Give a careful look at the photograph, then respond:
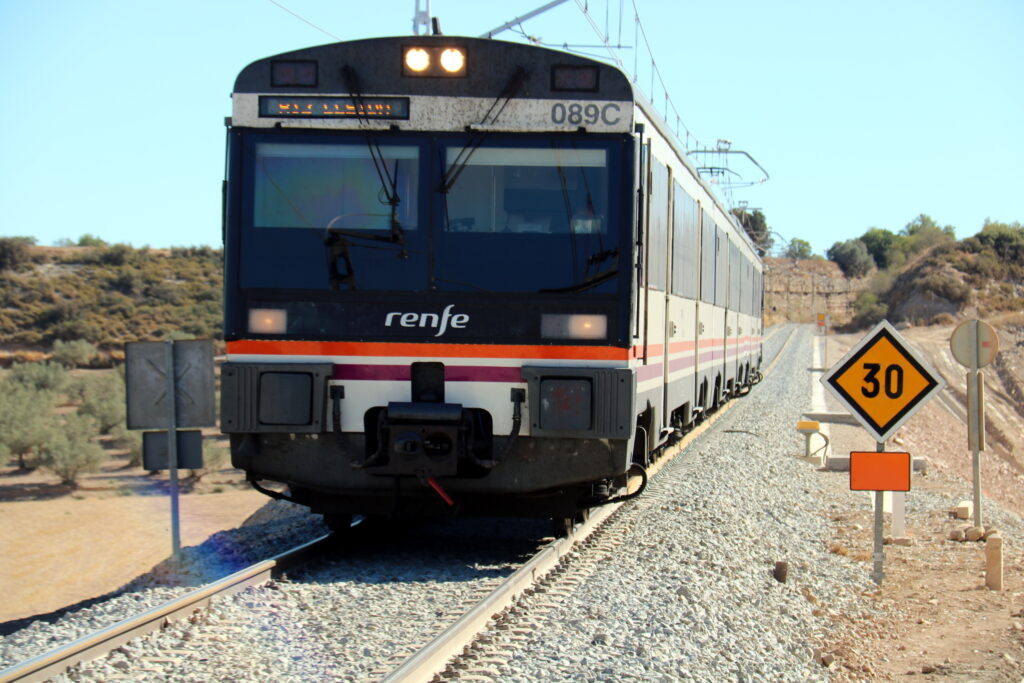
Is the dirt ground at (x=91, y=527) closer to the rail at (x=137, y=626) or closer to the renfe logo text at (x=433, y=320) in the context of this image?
the rail at (x=137, y=626)

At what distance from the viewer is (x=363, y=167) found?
24.6 ft

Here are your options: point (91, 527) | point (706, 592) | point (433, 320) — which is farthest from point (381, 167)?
point (91, 527)

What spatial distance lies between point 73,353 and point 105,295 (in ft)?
41.2

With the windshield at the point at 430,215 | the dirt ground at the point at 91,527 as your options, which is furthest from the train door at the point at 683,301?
the dirt ground at the point at 91,527

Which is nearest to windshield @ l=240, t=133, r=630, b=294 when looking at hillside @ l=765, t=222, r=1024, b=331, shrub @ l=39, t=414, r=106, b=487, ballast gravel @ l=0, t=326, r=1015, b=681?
ballast gravel @ l=0, t=326, r=1015, b=681

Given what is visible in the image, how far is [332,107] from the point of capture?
24.8 ft

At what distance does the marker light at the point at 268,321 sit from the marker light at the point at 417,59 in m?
1.84

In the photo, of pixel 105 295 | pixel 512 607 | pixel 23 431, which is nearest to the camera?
pixel 512 607

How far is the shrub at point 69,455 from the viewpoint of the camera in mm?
21516

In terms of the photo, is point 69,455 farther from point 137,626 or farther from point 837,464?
point 137,626

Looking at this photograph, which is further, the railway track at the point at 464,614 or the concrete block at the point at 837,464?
the concrete block at the point at 837,464

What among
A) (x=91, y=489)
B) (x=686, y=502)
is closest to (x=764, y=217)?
(x=91, y=489)

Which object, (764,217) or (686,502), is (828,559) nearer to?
(686,502)

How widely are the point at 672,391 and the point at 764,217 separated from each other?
81.9 meters
